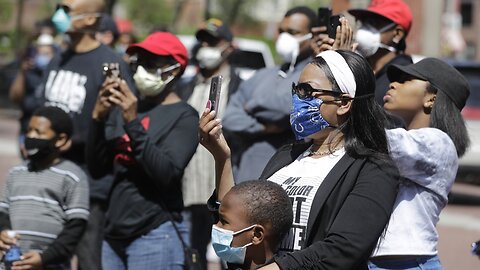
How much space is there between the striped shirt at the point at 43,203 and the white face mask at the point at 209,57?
7.06 feet

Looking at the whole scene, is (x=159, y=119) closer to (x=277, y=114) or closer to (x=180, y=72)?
(x=180, y=72)

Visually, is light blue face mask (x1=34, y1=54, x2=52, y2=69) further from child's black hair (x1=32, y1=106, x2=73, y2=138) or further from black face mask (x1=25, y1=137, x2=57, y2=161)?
black face mask (x1=25, y1=137, x2=57, y2=161)

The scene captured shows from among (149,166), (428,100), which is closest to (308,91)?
(428,100)

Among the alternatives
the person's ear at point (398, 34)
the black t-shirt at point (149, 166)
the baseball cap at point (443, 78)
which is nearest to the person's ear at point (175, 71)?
the black t-shirt at point (149, 166)

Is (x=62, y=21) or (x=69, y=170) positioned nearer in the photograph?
(x=69, y=170)

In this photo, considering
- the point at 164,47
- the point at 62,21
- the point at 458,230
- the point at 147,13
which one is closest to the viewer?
the point at 164,47

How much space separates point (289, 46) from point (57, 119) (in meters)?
1.63

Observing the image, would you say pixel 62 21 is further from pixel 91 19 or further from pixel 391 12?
pixel 391 12

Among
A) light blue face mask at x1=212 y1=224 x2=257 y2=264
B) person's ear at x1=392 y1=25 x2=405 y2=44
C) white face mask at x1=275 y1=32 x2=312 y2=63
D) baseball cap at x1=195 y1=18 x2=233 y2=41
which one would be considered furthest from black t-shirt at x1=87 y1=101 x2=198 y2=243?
baseball cap at x1=195 y1=18 x2=233 y2=41

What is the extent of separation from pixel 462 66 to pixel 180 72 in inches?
369

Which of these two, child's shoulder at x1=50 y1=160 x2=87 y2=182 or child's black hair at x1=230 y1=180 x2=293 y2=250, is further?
child's shoulder at x1=50 y1=160 x2=87 y2=182

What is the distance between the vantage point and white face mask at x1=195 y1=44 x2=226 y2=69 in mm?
7801

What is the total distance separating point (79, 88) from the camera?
21.7 ft

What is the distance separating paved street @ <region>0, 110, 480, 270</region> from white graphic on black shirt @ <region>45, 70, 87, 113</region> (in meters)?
4.70
